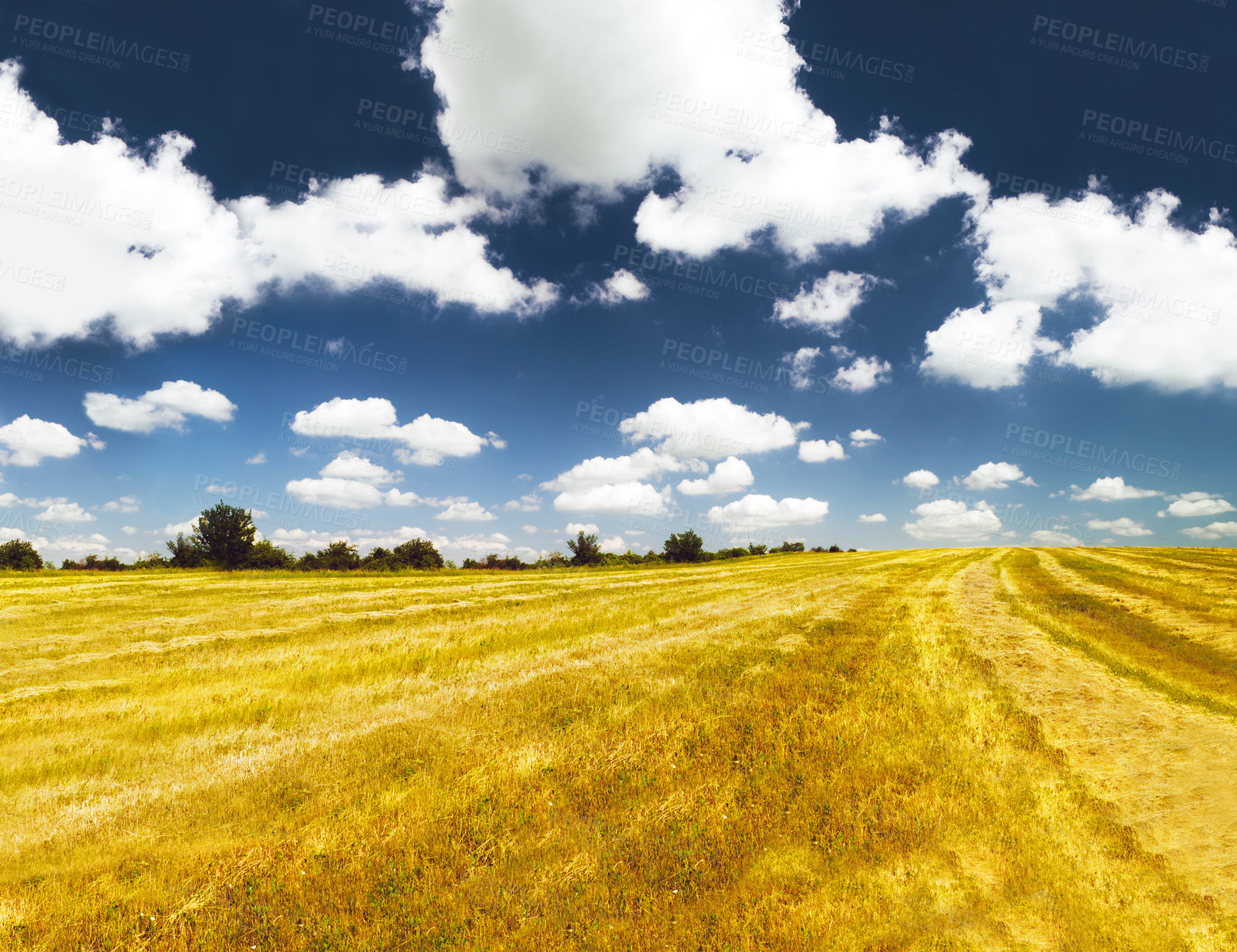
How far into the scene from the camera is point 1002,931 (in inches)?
196

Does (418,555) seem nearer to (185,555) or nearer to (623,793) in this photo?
(185,555)

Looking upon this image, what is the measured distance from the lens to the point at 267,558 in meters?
52.8

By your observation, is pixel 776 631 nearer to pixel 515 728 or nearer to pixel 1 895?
pixel 515 728

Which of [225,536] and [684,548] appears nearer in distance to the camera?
[225,536]

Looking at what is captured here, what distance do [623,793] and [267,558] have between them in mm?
57555

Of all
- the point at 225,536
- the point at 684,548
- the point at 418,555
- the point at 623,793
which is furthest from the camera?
the point at 684,548

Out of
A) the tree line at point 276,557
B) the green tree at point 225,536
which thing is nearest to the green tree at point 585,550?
the tree line at point 276,557

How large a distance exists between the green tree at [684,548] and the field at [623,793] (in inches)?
2536

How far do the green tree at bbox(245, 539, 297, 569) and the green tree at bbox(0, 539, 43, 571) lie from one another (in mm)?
25537

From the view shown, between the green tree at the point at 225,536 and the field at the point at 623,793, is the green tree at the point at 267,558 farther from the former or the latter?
the field at the point at 623,793

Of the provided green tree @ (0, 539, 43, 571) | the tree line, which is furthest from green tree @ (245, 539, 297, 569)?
green tree @ (0, 539, 43, 571)

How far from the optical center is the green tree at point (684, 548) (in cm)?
7994

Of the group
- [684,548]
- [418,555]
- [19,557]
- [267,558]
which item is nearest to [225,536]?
[267,558]

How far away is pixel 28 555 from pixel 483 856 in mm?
81270
